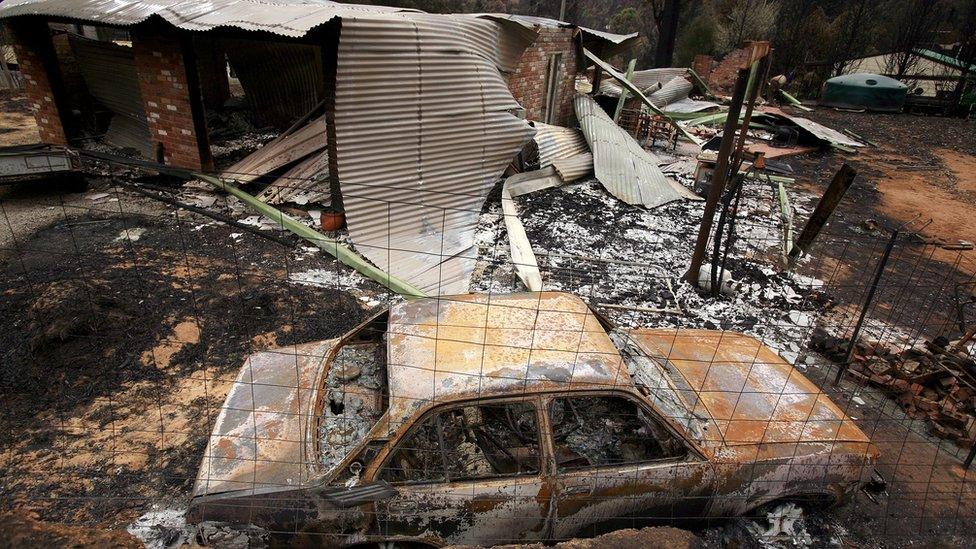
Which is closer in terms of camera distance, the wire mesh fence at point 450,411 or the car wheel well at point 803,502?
the wire mesh fence at point 450,411

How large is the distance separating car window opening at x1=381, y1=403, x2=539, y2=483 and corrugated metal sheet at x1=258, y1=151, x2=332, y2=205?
5.52 meters

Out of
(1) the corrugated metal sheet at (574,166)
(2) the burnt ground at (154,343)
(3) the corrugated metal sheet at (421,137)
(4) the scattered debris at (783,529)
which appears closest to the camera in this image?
(4) the scattered debris at (783,529)

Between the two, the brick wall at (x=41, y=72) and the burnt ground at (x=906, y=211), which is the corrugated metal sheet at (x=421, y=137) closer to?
the burnt ground at (x=906, y=211)

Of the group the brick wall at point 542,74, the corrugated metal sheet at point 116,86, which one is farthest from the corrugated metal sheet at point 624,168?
the corrugated metal sheet at point 116,86

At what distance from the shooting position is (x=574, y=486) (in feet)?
9.21

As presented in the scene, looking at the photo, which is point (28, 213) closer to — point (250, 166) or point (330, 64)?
point (250, 166)

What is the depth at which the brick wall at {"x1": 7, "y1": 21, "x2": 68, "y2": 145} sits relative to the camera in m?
8.74

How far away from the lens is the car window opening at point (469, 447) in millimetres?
2773

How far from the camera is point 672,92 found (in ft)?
56.1

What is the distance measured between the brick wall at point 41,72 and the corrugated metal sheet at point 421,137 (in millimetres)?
6352

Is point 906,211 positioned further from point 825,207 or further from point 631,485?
point 631,485

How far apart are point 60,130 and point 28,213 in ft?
9.33

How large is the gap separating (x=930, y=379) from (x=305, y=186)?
26.3 ft

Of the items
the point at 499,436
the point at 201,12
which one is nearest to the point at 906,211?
the point at 499,436
